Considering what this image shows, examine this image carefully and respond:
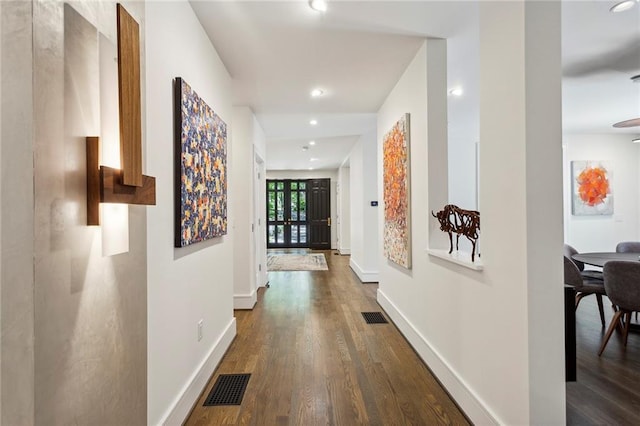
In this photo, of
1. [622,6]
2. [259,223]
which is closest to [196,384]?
[259,223]

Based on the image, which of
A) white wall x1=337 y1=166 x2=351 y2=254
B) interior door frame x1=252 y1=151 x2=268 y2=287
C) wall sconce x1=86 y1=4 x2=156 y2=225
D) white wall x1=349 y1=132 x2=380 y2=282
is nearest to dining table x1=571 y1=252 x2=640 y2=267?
white wall x1=349 y1=132 x2=380 y2=282

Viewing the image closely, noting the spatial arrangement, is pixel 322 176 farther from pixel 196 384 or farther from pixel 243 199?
pixel 196 384

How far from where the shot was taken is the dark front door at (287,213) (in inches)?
415

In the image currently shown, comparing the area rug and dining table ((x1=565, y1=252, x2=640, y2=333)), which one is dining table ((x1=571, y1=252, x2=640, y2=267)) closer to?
dining table ((x1=565, y1=252, x2=640, y2=333))

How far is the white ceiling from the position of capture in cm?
213

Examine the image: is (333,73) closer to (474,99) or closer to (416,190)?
(416,190)

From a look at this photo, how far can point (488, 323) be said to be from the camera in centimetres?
169

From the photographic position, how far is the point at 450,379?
2092 mm

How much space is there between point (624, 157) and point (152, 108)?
25.0 feet

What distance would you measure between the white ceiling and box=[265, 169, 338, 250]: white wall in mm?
5768

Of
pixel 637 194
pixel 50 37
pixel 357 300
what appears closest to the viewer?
pixel 50 37

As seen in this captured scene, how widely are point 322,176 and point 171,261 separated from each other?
898 centimetres

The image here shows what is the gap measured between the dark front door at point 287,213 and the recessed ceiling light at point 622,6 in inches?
344

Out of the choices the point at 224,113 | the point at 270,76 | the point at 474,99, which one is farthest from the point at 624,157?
the point at 224,113
